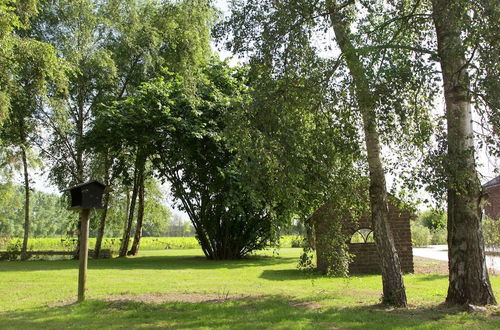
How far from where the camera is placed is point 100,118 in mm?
20344

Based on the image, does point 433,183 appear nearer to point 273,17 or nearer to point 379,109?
point 379,109

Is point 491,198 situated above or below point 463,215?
above

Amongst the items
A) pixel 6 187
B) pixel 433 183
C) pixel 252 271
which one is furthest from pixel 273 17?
pixel 6 187

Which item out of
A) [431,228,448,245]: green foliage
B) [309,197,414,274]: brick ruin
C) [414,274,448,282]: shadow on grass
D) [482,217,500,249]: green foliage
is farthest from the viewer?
[431,228,448,245]: green foliage

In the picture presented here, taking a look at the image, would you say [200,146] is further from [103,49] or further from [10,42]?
[10,42]

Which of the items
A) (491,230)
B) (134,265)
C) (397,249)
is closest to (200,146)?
Result: (134,265)

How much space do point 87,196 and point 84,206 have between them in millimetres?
237

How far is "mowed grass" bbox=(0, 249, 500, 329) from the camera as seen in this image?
750 cm

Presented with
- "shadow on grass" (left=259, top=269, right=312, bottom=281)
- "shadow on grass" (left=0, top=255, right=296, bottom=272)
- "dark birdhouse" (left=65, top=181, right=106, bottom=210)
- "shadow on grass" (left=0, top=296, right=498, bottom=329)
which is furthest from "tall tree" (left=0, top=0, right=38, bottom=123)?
"shadow on grass" (left=259, top=269, right=312, bottom=281)

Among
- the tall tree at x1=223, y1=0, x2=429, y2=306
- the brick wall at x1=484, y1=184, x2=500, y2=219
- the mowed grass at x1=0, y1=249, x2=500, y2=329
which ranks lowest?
the mowed grass at x1=0, y1=249, x2=500, y2=329

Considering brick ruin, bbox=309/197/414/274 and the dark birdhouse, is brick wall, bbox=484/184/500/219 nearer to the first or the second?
brick ruin, bbox=309/197/414/274

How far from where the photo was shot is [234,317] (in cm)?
802

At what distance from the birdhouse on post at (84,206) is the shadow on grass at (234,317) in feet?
2.32

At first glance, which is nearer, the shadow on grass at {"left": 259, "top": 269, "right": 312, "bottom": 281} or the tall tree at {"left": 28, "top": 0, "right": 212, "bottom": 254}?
the shadow on grass at {"left": 259, "top": 269, "right": 312, "bottom": 281}
